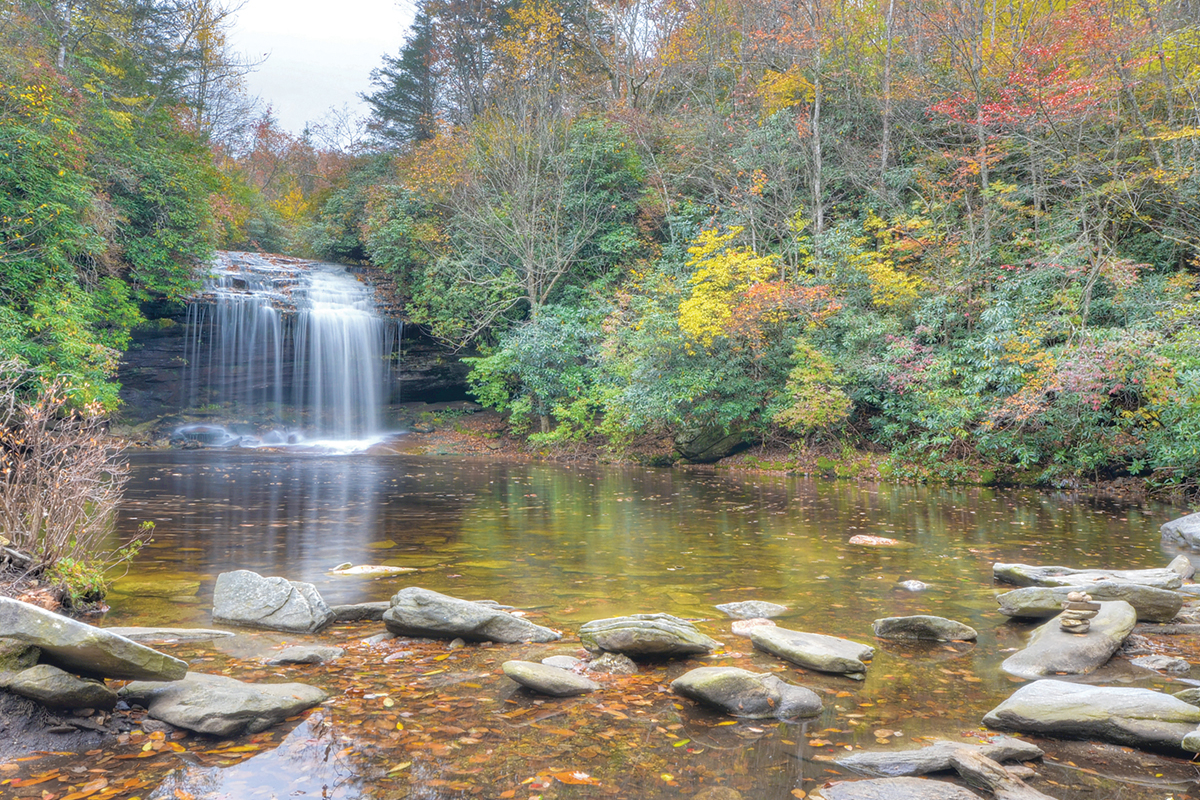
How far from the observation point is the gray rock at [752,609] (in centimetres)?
480

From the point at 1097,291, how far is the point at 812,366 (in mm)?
5719

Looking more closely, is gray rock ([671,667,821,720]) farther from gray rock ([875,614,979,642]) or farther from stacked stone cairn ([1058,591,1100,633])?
stacked stone cairn ([1058,591,1100,633])

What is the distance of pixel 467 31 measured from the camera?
29.2 m

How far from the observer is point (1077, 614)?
402 centimetres

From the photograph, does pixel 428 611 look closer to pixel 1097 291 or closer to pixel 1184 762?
pixel 1184 762

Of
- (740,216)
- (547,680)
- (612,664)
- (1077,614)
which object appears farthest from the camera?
(740,216)

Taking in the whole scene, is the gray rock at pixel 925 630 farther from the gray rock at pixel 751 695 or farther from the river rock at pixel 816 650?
the gray rock at pixel 751 695

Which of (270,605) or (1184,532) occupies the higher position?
(1184,532)

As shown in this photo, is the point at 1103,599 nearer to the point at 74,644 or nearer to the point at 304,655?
the point at 304,655

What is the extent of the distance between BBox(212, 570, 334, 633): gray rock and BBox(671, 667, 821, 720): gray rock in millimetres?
2637

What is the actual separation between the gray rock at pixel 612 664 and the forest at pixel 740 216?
9.87m

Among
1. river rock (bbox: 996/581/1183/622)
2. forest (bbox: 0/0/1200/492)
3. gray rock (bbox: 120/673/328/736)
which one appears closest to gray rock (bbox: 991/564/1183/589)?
river rock (bbox: 996/581/1183/622)

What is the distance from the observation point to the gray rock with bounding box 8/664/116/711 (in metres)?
2.78

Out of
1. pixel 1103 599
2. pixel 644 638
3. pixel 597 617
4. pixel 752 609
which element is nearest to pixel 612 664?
pixel 644 638
